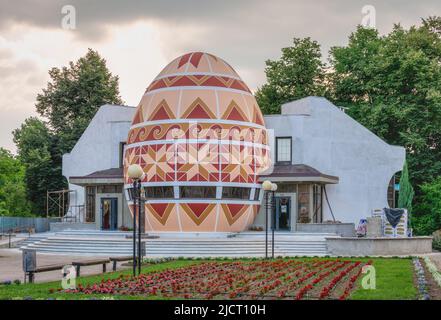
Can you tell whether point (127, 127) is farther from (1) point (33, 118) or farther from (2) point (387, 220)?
(1) point (33, 118)

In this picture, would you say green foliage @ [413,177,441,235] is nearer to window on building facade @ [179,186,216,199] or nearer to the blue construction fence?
window on building facade @ [179,186,216,199]

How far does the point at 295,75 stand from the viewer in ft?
181

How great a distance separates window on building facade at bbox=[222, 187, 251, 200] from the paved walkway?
1078cm

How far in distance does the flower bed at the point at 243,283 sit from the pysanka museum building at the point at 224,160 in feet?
52.9

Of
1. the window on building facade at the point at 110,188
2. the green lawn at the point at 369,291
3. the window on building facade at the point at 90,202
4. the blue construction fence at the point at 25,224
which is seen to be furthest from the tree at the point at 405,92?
the blue construction fence at the point at 25,224

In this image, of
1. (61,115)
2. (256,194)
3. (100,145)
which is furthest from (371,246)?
(61,115)

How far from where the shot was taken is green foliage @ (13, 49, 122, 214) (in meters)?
57.8

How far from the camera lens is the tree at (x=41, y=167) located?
57.4 m

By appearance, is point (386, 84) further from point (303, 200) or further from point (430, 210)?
point (303, 200)

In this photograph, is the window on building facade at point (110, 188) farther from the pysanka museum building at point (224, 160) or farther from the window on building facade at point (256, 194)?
the window on building facade at point (256, 194)

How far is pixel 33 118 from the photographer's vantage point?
8556 cm
